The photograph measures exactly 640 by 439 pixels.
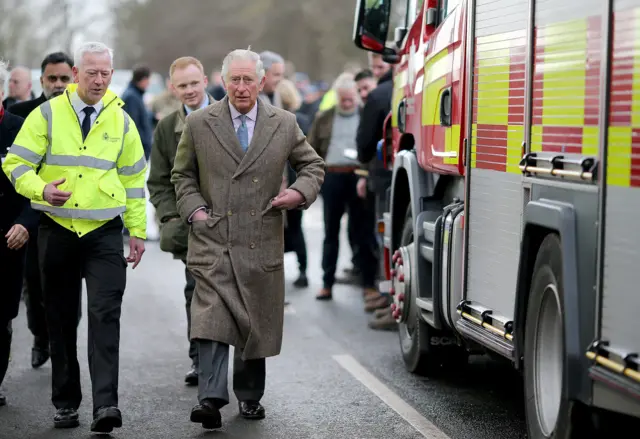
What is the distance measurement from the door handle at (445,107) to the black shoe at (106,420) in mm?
2321

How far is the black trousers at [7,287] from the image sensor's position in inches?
303

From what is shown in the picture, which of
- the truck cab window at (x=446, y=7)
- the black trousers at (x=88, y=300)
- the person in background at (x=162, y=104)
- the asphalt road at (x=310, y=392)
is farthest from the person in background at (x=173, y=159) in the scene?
the person in background at (x=162, y=104)

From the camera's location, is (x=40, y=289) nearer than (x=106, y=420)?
No

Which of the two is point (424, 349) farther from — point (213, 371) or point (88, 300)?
point (88, 300)

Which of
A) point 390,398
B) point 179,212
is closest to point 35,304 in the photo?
point 179,212

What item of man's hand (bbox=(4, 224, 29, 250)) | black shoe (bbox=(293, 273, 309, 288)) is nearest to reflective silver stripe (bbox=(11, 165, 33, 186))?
man's hand (bbox=(4, 224, 29, 250))

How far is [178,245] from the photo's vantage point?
27.2ft

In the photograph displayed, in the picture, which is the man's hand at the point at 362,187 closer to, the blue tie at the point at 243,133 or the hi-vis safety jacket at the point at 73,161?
the blue tie at the point at 243,133

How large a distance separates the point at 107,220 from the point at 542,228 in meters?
2.42

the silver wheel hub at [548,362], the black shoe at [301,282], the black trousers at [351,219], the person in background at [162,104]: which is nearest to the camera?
the silver wheel hub at [548,362]

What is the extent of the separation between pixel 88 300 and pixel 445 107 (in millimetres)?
2195

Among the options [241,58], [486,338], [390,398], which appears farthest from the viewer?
[390,398]

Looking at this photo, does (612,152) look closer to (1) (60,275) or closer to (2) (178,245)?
(1) (60,275)

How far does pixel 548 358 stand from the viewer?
19.0ft
